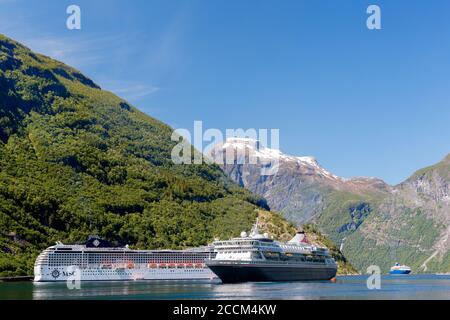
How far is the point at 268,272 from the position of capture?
148250 mm

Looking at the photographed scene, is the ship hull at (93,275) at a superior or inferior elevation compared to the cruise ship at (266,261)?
inferior

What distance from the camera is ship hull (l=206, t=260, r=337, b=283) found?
137125 millimetres

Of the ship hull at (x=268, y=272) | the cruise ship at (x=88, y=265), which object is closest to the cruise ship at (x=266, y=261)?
the ship hull at (x=268, y=272)

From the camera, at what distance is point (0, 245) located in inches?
7283

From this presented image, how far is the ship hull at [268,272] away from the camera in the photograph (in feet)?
450

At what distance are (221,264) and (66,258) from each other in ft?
223

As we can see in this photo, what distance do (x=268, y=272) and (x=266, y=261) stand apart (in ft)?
8.78

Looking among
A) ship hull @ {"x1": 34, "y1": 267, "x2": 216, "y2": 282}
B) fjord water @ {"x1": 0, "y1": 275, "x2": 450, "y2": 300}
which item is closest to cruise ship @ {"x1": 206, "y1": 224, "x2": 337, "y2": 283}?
fjord water @ {"x1": 0, "y1": 275, "x2": 450, "y2": 300}

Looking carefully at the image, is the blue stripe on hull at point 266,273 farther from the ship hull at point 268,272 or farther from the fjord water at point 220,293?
the fjord water at point 220,293

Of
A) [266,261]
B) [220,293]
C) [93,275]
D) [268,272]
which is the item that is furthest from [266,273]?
[93,275]

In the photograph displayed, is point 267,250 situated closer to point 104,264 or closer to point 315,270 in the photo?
point 315,270

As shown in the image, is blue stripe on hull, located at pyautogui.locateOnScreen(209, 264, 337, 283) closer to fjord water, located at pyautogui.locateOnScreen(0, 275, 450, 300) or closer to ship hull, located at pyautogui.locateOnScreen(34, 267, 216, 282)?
fjord water, located at pyautogui.locateOnScreen(0, 275, 450, 300)

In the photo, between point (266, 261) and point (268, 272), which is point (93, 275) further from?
point (268, 272)
